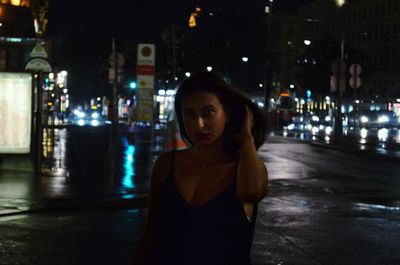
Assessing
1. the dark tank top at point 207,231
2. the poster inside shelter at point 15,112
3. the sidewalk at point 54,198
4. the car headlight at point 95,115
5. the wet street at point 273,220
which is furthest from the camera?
the car headlight at point 95,115

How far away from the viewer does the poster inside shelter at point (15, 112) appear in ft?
64.3

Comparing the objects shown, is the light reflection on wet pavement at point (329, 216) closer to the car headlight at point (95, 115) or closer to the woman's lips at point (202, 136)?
the woman's lips at point (202, 136)

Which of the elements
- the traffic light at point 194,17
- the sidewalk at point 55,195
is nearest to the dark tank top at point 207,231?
the sidewalk at point 55,195

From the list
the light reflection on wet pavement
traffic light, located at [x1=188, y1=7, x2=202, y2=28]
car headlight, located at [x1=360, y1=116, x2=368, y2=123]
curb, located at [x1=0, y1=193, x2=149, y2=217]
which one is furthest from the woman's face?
car headlight, located at [x1=360, y1=116, x2=368, y2=123]

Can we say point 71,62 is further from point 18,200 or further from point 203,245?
point 203,245

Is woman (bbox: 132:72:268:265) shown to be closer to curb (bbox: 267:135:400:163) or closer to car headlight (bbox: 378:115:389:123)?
curb (bbox: 267:135:400:163)

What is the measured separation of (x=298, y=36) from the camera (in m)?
127

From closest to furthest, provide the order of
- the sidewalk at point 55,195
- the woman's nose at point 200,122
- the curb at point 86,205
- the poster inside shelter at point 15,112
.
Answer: the woman's nose at point 200,122, the curb at point 86,205, the sidewalk at point 55,195, the poster inside shelter at point 15,112

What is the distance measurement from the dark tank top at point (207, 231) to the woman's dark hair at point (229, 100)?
0.84 feet

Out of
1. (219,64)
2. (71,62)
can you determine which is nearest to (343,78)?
(71,62)

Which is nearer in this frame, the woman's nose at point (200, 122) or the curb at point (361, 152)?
the woman's nose at point (200, 122)

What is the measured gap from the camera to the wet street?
884 centimetres

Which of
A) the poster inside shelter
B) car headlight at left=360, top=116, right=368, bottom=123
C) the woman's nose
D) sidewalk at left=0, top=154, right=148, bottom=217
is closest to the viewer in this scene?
the woman's nose

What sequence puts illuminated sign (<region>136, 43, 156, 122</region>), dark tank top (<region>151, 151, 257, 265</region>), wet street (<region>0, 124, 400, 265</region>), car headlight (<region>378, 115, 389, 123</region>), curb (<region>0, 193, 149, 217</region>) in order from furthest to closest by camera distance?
car headlight (<region>378, 115, 389, 123</region>) < illuminated sign (<region>136, 43, 156, 122</region>) < curb (<region>0, 193, 149, 217</region>) < wet street (<region>0, 124, 400, 265</region>) < dark tank top (<region>151, 151, 257, 265</region>)
